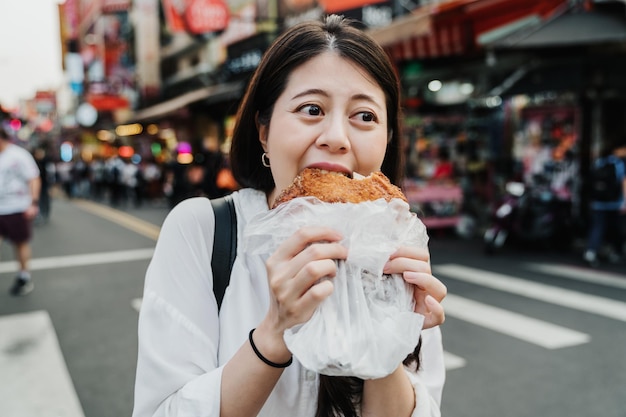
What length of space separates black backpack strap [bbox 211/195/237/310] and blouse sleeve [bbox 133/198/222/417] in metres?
0.01

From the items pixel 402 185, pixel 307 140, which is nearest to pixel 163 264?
pixel 307 140

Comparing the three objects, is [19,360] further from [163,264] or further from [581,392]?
[581,392]

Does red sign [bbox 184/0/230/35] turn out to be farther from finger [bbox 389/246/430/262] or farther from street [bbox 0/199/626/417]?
finger [bbox 389/246/430/262]

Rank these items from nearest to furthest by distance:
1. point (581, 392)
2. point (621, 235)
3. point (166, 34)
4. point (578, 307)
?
point (581, 392) → point (578, 307) → point (621, 235) → point (166, 34)

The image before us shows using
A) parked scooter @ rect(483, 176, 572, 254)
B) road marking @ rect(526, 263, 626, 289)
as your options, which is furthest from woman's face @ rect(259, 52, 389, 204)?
parked scooter @ rect(483, 176, 572, 254)

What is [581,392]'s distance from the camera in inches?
143

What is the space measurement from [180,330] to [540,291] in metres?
5.95

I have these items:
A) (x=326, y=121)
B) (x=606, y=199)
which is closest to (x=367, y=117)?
(x=326, y=121)

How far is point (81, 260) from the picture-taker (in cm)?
845

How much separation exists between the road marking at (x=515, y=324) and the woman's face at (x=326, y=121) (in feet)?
13.0

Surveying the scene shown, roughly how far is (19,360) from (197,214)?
3818mm

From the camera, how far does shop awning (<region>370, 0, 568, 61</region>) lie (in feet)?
29.6

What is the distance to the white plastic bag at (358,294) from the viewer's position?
3.09 feet

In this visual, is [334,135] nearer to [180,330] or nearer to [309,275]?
[309,275]
